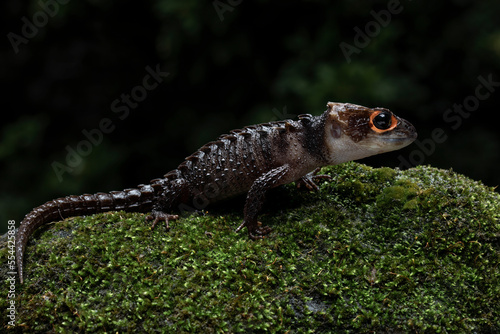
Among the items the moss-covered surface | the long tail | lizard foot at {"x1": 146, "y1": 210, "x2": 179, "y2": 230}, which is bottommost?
the moss-covered surface

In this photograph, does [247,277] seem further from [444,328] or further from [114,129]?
[114,129]

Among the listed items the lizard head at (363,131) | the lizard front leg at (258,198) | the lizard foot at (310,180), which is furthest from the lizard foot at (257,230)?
the lizard head at (363,131)

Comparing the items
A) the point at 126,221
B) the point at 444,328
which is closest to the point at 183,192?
the point at 126,221

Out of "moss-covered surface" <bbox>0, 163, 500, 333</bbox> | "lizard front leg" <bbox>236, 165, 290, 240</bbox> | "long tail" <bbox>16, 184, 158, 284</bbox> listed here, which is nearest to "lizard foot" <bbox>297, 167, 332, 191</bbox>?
"moss-covered surface" <bbox>0, 163, 500, 333</bbox>

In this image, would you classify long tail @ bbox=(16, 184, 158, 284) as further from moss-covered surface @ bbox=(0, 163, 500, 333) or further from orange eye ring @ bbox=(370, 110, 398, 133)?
orange eye ring @ bbox=(370, 110, 398, 133)

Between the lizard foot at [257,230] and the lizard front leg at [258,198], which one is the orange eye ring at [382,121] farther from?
the lizard foot at [257,230]

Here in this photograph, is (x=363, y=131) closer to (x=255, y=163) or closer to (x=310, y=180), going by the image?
(x=310, y=180)
